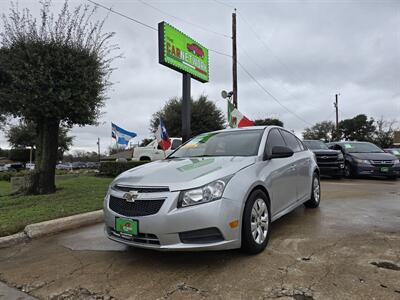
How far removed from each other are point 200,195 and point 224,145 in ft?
5.25

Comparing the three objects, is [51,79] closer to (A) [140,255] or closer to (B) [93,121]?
(B) [93,121]

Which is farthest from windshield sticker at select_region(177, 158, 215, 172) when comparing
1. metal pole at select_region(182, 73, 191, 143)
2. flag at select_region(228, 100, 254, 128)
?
flag at select_region(228, 100, 254, 128)

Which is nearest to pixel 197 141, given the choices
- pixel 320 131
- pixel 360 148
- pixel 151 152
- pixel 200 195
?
pixel 200 195

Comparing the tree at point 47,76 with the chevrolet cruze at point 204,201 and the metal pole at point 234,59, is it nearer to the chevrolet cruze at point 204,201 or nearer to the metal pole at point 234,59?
the chevrolet cruze at point 204,201

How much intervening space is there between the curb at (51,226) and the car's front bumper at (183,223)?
2.63 metres

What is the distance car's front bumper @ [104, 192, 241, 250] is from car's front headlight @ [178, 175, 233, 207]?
0.05m

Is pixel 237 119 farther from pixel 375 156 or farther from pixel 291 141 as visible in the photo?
pixel 291 141

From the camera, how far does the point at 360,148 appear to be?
1279 cm

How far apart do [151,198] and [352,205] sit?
4.80 m

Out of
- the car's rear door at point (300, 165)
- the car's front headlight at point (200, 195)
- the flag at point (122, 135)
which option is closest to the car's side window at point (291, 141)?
the car's rear door at point (300, 165)

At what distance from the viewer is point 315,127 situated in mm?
71875

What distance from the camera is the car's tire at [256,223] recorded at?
334 centimetres

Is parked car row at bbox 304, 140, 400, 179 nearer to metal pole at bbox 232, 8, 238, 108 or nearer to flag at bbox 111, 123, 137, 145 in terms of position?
metal pole at bbox 232, 8, 238, 108

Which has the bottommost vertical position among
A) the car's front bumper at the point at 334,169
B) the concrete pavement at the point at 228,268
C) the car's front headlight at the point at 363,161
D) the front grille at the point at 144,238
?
the concrete pavement at the point at 228,268
